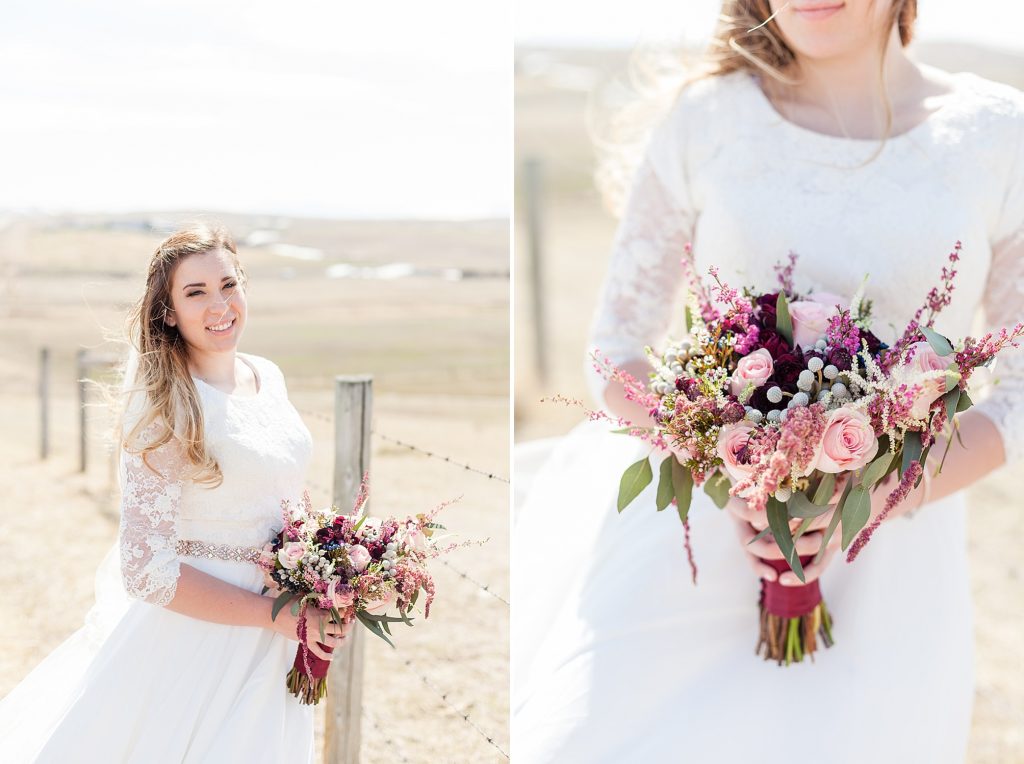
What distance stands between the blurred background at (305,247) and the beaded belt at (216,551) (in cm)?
51

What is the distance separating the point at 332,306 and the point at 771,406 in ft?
50.9

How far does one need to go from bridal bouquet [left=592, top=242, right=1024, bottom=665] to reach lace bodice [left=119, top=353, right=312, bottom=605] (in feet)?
2.79

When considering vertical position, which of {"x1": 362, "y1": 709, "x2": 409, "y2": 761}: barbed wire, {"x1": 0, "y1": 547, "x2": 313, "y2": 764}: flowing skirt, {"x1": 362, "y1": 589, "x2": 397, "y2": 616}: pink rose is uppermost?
{"x1": 362, "y1": 589, "x2": 397, "y2": 616}: pink rose

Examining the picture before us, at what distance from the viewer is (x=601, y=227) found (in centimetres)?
2184

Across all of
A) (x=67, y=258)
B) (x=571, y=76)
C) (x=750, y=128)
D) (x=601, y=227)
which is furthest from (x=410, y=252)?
(x=571, y=76)

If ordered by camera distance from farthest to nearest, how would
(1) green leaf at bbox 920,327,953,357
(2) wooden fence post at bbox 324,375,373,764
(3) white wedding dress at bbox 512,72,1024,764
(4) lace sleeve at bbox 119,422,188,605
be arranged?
(2) wooden fence post at bbox 324,375,373,764 → (3) white wedding dress at bbox 512,72,1024,764 → (4) lace sleeve at bbox 119,422,188,605 → (1) green leaf at bbox 920,327,953,357

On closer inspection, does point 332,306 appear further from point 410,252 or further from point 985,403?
point 985,403

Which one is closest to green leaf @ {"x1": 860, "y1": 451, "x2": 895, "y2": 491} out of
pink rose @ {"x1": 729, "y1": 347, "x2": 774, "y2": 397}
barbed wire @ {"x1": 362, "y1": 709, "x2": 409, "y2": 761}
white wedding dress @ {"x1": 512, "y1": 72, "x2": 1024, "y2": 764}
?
pink rose @ {"x1": 729, "y1": 347, "x2": 774, "y2": 397}

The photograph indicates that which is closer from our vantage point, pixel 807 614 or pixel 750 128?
pixel 807 614

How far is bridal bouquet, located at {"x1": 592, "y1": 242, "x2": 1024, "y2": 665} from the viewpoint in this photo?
1862 millimetres

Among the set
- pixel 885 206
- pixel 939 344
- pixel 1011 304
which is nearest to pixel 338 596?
pixel 939 344

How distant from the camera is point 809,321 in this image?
2.09 meters

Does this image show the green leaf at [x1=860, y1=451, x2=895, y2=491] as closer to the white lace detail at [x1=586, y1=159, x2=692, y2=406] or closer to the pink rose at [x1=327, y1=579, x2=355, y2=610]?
the white lace detail at [x1=586, y1=159, x2=692, y2=406]

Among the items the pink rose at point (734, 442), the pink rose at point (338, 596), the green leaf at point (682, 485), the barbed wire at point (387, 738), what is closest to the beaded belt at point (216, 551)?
the pink rose at point (338, 596)
